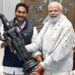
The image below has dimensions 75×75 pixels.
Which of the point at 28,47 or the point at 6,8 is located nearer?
the point at 28,47

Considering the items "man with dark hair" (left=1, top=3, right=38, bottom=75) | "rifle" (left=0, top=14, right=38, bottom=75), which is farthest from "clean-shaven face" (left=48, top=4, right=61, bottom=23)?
"rifle" (left=0, top=14, right=38, bottom=75)

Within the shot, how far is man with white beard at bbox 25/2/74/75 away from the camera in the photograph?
2486mm

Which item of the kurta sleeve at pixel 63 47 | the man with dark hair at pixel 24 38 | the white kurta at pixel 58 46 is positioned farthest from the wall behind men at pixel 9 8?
the kurta sleeve at pixel 63 47

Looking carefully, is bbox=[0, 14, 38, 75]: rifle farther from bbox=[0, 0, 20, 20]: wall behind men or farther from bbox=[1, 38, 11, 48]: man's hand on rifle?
bbox=[0, 0, 20, 20]: wall behind men

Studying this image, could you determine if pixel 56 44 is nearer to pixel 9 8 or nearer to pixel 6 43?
pixel 6 43

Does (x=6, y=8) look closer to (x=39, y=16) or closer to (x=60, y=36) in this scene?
(x=39, y=16)

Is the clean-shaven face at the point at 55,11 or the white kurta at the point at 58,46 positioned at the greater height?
the clean-shaven face at the point at 55,11

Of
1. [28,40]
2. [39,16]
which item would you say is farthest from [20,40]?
[39,16]

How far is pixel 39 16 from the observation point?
147 inches

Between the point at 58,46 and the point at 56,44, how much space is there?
0.03 meters

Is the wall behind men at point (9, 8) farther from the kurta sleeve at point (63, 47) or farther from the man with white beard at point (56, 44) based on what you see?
the kurta sleeve at point (63, 47)

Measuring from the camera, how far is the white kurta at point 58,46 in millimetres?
2486

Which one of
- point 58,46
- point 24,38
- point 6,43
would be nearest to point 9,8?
point 24,38

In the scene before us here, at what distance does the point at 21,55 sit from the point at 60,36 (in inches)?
16.2
